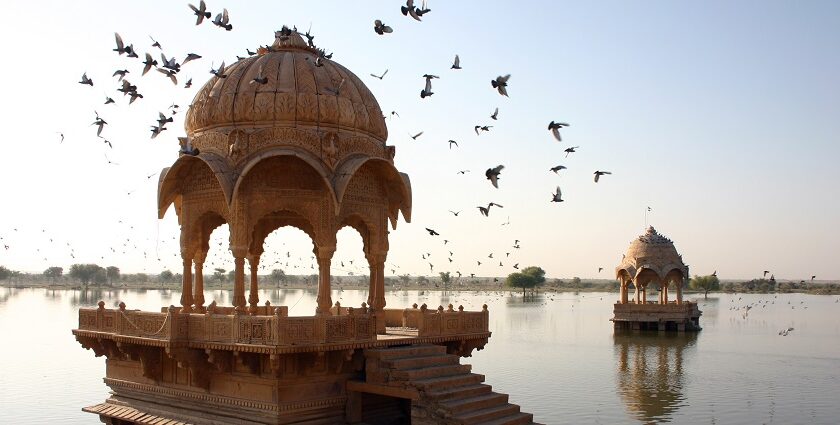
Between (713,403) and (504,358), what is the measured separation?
11096mm

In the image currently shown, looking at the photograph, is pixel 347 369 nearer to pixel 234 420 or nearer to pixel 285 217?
pixel 234 420

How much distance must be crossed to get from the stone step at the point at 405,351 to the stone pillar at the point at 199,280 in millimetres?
4002

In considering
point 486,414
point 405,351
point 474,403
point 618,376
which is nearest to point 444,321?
point 405,351

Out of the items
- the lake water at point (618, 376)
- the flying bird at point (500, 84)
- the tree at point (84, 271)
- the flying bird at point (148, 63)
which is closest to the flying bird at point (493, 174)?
the flying bird at point (500, 84)

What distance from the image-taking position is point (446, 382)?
472 inches

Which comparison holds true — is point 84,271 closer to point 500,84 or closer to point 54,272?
point 54,272

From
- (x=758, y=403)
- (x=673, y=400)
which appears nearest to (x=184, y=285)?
(x=673, y=400)

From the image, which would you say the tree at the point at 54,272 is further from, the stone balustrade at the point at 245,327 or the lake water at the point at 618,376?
the stone balustrade at the point at 245,327

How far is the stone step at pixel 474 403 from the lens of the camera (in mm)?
11297

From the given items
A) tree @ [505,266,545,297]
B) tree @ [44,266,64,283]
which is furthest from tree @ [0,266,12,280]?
tree @ [505,266,545,297]

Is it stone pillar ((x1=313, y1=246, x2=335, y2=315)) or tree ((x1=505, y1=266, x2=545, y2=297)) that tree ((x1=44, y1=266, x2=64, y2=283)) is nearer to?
tree ((x1=505, y1=266, x2=545, y2=297))

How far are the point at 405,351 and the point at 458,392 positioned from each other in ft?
3.89

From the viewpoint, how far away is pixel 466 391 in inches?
472

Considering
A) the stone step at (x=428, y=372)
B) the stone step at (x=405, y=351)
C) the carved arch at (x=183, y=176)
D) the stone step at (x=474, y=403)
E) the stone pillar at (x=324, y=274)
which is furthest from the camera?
the stone pillar at (x=324, y=274)
